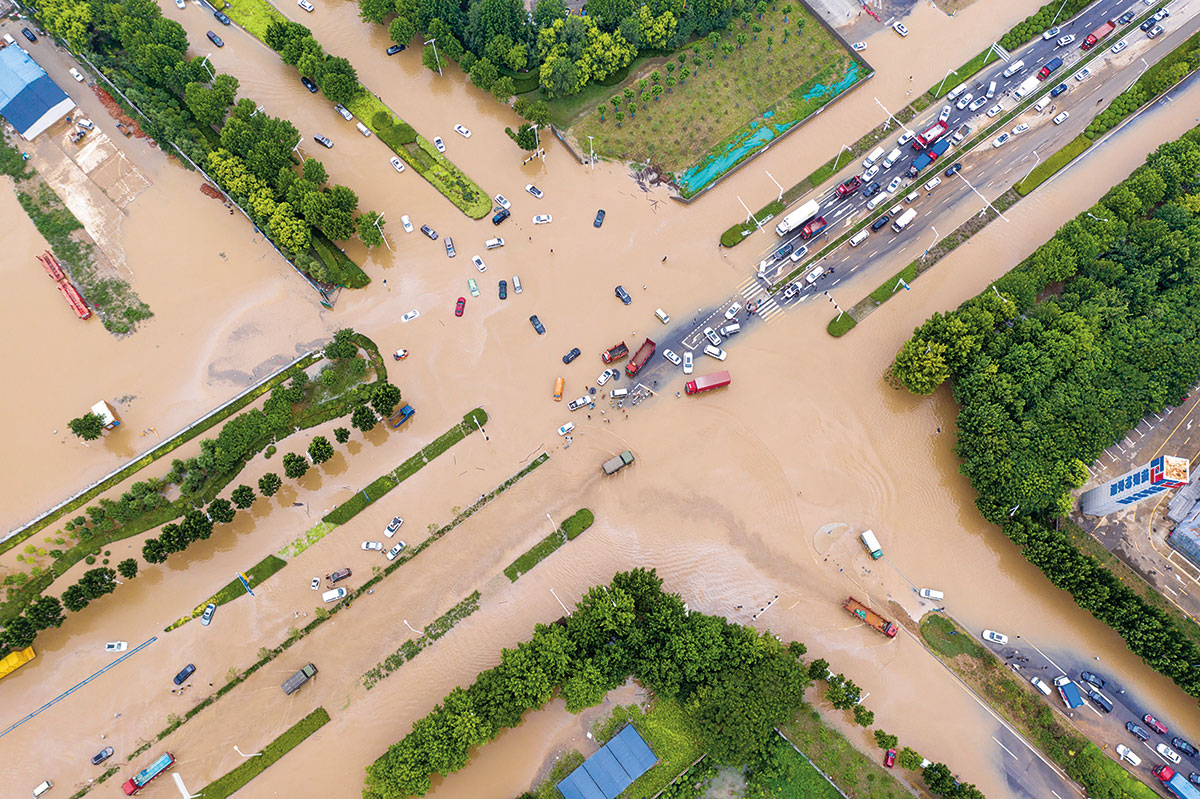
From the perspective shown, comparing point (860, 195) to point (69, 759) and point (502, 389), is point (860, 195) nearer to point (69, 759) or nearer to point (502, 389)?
point (502, 389)

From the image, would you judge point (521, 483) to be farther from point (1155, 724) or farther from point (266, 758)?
point (1155, 724)

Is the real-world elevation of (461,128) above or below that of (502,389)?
above

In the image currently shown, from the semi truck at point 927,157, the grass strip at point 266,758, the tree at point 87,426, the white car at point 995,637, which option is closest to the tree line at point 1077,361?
the white car at point 995,637

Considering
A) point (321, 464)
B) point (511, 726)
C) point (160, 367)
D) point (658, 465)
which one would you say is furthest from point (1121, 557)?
point (160, 367)

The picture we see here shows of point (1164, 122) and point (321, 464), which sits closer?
point (321, 464)

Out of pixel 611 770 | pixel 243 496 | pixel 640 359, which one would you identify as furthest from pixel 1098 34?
pixel 243 496

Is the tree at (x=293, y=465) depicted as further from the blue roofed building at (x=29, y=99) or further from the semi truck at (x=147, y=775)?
the blue roofed building at (x=29, y=99)
